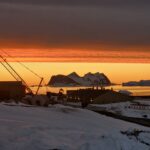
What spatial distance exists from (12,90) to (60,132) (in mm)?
10740

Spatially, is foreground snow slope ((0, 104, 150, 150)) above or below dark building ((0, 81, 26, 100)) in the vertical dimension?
below

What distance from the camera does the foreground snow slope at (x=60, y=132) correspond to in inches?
407

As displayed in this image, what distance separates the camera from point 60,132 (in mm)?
11383

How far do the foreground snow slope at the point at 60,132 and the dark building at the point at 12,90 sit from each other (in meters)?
6.86

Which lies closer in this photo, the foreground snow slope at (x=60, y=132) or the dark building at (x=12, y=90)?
the foreground snow slope at (x=60, y=132)

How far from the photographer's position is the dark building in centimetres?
2078

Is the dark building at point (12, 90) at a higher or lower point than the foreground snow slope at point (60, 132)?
higher

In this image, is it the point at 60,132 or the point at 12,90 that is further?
the point at 12,90

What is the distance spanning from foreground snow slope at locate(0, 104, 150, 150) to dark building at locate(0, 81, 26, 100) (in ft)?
22.5

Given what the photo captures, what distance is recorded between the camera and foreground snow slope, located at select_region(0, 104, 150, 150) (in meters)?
10.3

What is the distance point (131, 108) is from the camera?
132 feet

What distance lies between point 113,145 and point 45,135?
128cm

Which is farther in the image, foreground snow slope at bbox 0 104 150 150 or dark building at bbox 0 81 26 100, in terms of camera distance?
dark building at bbox 0 81 26 100

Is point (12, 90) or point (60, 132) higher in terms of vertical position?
point (12, 90)
